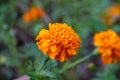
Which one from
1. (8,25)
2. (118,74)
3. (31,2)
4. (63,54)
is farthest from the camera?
(31,2)

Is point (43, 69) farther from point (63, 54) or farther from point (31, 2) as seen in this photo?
point (31, 2)

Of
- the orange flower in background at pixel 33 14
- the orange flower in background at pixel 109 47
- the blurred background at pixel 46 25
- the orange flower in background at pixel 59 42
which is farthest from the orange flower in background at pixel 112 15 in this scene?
the orange flower in background at pixel 59 42

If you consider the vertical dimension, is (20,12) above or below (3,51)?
above

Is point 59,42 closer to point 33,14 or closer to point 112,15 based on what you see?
point 33,14

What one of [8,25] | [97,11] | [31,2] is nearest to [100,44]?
[8,25]

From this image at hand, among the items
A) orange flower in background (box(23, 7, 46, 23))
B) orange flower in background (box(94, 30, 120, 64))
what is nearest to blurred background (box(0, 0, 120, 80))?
orange flower in background (box(23, 7, 46, 23))

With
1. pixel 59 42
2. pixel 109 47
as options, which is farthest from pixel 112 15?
pixel 59 42

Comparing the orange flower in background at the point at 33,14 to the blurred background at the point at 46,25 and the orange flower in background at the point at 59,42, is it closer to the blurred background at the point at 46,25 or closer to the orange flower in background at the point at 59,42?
the blurred background at the point at 46,25
